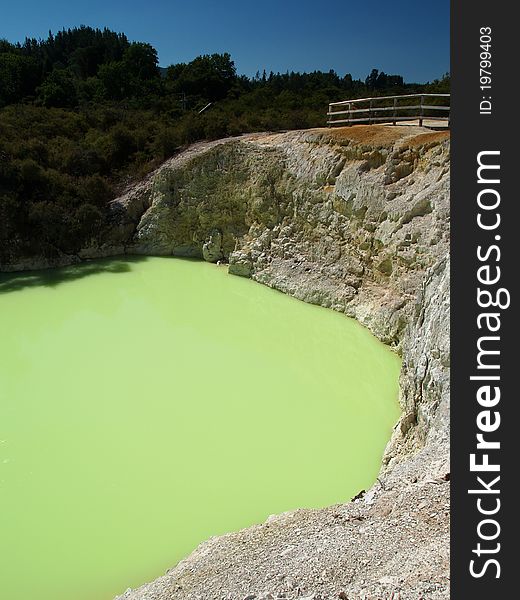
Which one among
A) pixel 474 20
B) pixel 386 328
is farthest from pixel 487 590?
pixel 386 328

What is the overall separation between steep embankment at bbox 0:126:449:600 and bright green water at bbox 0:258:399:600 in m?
0.99

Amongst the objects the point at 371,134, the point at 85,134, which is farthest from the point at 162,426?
the point at 85,134

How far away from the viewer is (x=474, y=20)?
441 centimetres

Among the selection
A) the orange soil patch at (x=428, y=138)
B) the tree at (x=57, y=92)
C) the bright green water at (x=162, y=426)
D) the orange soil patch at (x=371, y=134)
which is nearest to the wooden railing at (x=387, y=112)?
the orange soil patch at (x=371, y=134)

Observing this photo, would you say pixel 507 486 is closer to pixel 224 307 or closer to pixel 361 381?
pixel 361 381

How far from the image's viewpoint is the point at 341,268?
50.9ft

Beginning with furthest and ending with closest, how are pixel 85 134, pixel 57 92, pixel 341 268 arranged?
1. pixel 57 92
2. pixel 85 134
3. pixel 341 268

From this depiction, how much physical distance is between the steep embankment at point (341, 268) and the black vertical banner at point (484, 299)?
22.6 inches

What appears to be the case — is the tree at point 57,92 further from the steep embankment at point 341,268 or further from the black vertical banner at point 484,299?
the black vertical banner at point 484,299

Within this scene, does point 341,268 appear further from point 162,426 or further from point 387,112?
point 387,112

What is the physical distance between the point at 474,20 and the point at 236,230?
50.3 ft

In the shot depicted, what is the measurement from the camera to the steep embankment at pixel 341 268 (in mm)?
4551

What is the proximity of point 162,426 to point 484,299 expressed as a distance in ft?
22.1

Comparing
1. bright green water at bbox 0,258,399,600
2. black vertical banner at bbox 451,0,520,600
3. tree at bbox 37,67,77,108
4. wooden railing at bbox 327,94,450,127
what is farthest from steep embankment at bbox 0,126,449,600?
tree at bbox 37,67,77,108
